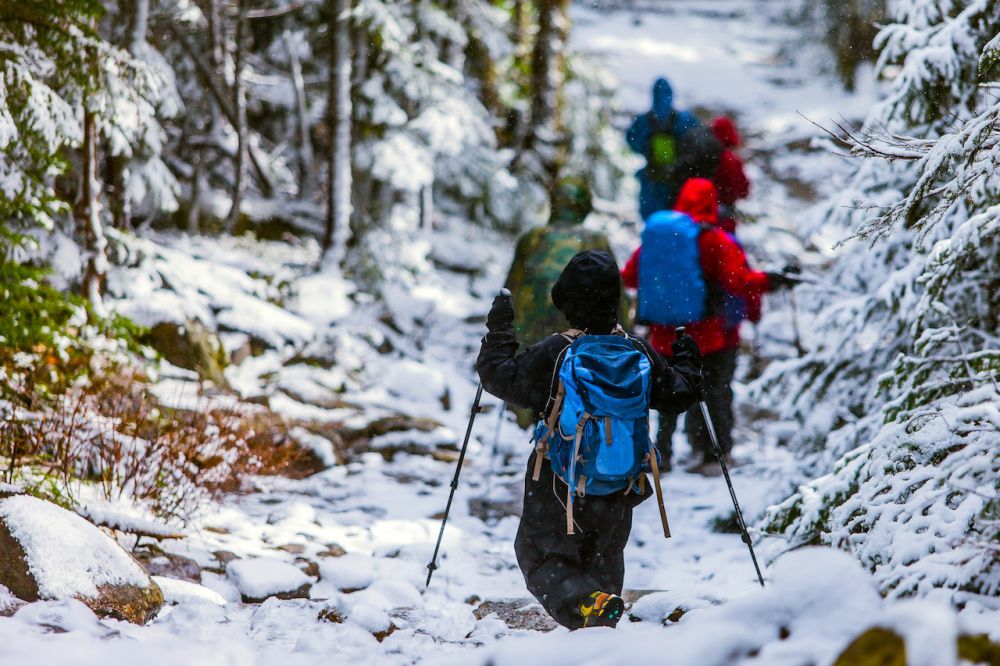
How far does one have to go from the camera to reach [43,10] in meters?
6.16

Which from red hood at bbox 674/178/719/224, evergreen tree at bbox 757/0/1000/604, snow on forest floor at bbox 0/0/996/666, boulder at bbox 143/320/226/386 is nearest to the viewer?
snow on forest floor at bbox 0/0/996/666

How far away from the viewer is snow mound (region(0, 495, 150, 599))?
363 cm

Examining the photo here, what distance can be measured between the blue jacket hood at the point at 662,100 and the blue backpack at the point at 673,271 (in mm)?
2161

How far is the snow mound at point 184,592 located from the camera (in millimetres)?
4160

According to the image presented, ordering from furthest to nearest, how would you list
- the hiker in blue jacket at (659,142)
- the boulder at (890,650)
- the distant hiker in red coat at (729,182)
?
1. the hiker in blue jacket at (659,142)
2. the distant hiker in red coat at (729,182)
3. the boulder at (890,650)

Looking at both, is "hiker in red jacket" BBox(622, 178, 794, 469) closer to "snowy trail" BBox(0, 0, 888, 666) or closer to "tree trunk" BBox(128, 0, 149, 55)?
"snowy trail" BBox(0, 0, 888, 666)

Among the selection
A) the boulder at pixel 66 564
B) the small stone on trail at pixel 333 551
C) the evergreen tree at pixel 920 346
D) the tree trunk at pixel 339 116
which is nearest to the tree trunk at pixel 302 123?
the tree trunk at pixel 339 116

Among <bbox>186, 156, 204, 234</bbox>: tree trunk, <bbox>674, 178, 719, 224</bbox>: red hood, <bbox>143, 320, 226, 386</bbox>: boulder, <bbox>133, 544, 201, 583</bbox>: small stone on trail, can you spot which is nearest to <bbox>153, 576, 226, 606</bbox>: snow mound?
<bbox>133, 544, 201, 583</bbox>: small stone on trail

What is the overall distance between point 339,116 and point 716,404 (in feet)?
27.4

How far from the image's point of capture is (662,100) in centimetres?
823

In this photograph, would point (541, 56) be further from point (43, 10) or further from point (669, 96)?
point (43, 10)

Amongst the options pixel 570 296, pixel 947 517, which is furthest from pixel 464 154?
pixel 947 517

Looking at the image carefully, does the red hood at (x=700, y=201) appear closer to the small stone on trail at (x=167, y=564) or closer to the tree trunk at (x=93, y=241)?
the small stone on trail at (x=167, y=564)

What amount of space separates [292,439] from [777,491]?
423 cm
